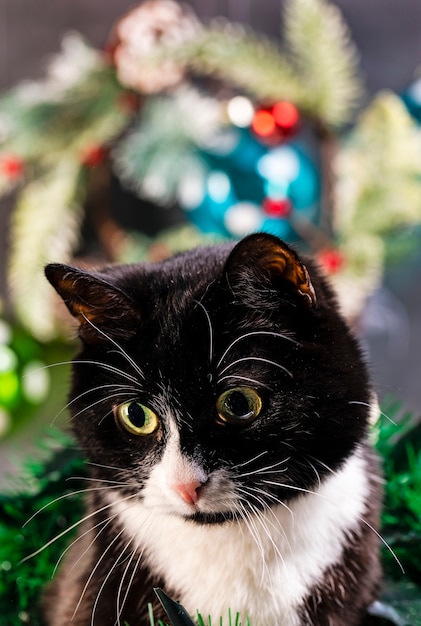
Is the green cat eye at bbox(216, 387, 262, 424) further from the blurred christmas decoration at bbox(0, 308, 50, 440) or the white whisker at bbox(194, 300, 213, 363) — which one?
the blurred christmas decoration at bbox(0, 308, 50, 440)

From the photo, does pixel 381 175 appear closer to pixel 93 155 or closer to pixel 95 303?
pixel 93 155

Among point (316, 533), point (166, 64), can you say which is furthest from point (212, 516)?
point (166, 64)

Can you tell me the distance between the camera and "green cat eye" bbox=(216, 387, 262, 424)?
46 centimetres

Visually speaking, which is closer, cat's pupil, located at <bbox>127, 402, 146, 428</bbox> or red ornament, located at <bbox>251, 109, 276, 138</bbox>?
cat's pupil, located at <bbox>127, 402, 146, 428</bbox>

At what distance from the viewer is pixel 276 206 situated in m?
1.16

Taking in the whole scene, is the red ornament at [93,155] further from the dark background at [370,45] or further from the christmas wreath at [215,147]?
the dark background at [370,45]

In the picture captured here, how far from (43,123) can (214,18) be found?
0.55 m

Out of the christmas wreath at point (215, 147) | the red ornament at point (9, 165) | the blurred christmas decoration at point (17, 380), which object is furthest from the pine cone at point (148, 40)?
the blurred christmas decoration at point (17, 380)

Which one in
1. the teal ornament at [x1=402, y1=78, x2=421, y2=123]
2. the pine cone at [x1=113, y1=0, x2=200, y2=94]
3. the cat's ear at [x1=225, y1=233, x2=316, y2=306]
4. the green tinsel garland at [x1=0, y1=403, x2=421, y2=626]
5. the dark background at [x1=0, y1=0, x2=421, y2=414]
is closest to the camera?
the cat's ear at [x1=225, y1=233, x2=316, y2=306]

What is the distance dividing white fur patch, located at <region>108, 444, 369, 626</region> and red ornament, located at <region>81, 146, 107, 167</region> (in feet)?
3.11

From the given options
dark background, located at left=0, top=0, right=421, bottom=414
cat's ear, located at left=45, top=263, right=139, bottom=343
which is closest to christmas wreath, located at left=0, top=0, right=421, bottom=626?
dark background, located at left=0, top=0, right=421, bottom=414

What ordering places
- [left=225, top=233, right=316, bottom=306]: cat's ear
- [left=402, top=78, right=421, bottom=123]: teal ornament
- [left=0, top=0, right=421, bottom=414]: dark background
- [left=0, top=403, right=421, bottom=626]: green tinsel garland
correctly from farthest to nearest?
[left=0, top=0, right=421, bottom=414]: dark background → [left=402, top=78, right=421, bottom=123]: teal ornament → [left=0, top=403, right=421, bottom=626]: green tinsel garland → [left=225, top=233, right=316, bottom=306]: cat's ear

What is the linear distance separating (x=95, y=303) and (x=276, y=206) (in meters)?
0.70

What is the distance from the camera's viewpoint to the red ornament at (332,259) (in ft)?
Result: 3.99
